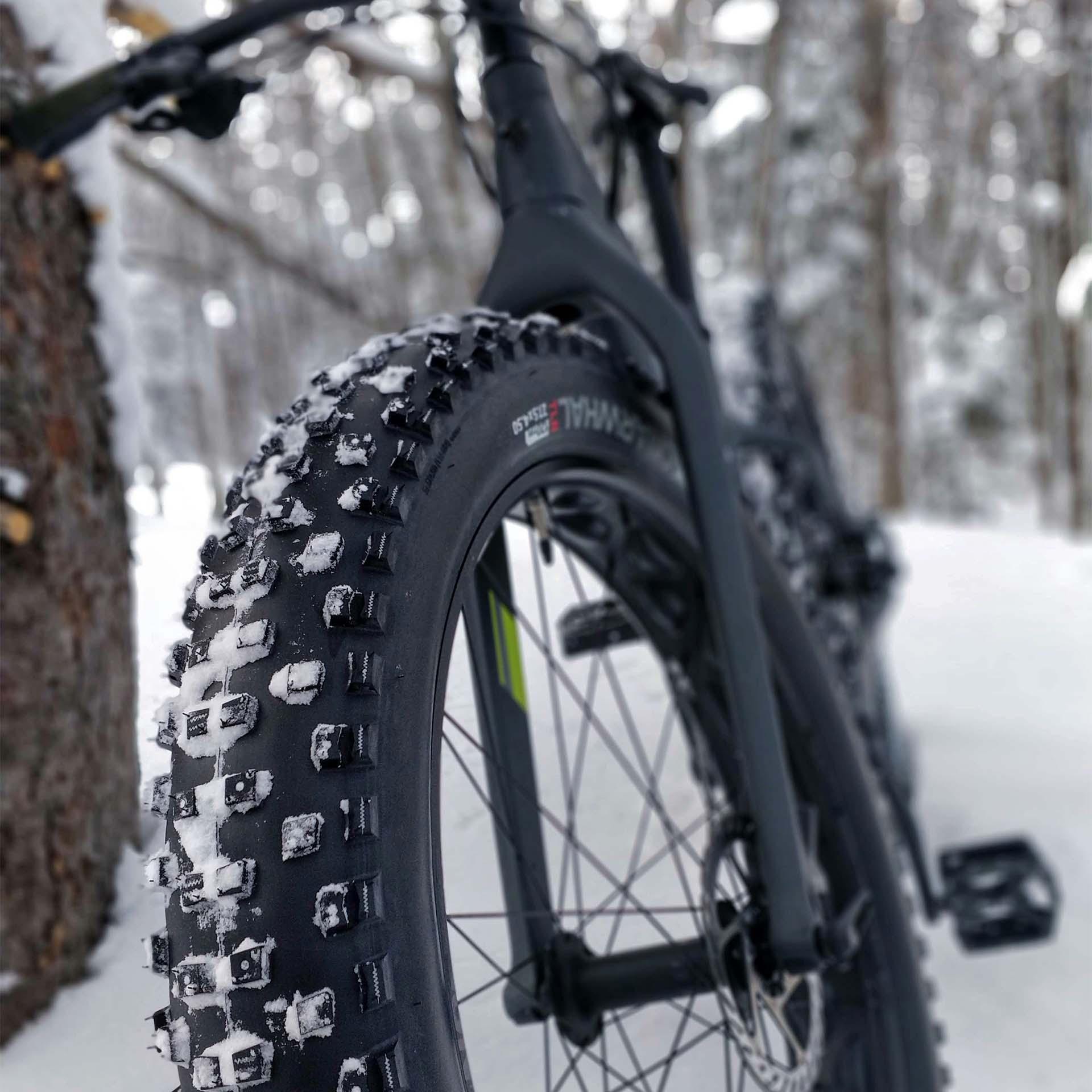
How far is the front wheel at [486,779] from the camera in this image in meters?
0.61

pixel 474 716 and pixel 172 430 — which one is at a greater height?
pixel 172 430

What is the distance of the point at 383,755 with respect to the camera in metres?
0.64

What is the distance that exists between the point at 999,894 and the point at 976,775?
0.95 m

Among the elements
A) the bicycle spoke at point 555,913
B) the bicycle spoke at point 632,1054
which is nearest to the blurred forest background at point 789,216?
the bicycle spoke at point 555,913

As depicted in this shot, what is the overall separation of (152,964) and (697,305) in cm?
105

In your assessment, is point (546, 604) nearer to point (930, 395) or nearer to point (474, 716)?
point (474, 716)

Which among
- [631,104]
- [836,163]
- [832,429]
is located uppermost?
[836,163]

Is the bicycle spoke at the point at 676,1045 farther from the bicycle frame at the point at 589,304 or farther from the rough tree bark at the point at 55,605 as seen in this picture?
the rough tree bark at the point at 55,605

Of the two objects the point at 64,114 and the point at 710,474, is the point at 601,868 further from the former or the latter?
the point at 64,114

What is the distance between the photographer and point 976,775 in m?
2.91

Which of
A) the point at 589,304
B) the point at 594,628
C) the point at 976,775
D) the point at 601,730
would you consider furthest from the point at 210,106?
the point at 976,775

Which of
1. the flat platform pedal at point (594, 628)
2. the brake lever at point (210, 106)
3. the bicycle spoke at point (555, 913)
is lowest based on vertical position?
the bicycle spoke at point (555, 913)

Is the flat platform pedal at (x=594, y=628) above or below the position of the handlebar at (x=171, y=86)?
below

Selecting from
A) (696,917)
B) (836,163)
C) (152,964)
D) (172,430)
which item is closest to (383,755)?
(152,964)
